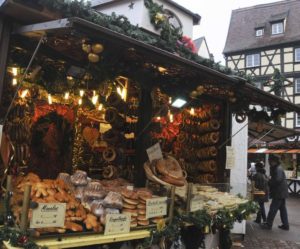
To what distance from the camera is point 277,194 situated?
9930 mm

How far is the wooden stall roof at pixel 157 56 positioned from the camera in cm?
317

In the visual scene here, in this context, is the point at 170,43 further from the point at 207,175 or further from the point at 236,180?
the point at 236,180

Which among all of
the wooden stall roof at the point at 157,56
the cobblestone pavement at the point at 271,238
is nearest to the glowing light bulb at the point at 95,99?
the wooden stall roof at the point at 157,56

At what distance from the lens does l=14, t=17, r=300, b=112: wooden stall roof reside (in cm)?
317

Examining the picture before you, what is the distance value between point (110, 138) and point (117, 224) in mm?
3314

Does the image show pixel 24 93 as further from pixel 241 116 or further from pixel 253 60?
pixel 253 60

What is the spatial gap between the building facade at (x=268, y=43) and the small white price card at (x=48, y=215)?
963 inches

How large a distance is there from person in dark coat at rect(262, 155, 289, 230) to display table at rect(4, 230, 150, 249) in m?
6.71

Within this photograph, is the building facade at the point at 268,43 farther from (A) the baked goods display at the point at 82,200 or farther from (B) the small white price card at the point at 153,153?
(A) the baked goods display at the point at 82,200

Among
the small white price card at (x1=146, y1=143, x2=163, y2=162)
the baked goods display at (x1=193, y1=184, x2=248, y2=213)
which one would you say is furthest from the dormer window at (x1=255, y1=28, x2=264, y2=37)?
the small white price card at (x1=146, y1=143, x2=163, y2=162)

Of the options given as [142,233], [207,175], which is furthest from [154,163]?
[207,175]

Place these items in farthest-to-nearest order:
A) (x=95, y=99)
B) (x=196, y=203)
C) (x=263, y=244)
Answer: (x=263, y=244) → (x=95, y=99) → (x=196, y=203)

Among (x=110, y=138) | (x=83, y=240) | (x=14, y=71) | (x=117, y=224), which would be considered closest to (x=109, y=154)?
(x=110, y=138)

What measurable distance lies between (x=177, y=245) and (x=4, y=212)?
95.7 inches
